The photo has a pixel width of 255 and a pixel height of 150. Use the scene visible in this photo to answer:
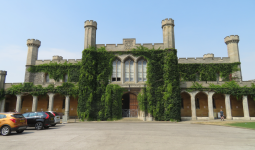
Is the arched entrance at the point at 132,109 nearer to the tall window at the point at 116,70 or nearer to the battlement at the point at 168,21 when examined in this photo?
the tall window at the point at 116,70

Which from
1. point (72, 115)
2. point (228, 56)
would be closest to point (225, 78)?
point (228, 56)

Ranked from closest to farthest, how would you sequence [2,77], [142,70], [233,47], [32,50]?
[142,70] → [2,77] → [233,47] → [32,50]

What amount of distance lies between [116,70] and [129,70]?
1876 mm

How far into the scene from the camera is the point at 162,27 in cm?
2595

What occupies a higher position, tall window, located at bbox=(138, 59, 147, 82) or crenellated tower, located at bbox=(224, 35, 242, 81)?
crenellated tower, located at bbox=(224, 35, 242, 81)

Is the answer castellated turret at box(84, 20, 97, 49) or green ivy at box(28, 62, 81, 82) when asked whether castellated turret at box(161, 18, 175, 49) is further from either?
green ivy at box(28, 62, 81, 82)

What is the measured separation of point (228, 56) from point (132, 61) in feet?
57.6

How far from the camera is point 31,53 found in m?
30.2

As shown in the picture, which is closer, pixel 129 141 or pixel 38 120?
pixel 129 141

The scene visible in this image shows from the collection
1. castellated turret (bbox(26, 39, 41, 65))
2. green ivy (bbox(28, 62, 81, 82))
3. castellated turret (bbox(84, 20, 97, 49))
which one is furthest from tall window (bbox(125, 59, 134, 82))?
castellated turret (bbox(26, 39, 41, 65))

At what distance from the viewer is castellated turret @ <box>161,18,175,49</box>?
2470cm

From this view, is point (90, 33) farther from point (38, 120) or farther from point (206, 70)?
point (206, 70)

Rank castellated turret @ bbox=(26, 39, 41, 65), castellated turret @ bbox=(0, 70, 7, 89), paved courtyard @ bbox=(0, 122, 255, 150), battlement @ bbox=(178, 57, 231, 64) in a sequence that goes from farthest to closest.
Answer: castellated turret @ bbox=(26, 39, 41, 65) < battlement @ bbox=(178, 57, 231, 64) < castellated turret @ bbox=(0, 70, 7, 89) < paved courtyard @ bbox=(0, 122, 255, 150)

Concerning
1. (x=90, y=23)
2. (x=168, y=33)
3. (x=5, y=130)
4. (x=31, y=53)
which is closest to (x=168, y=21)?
(x=168, y=33)
